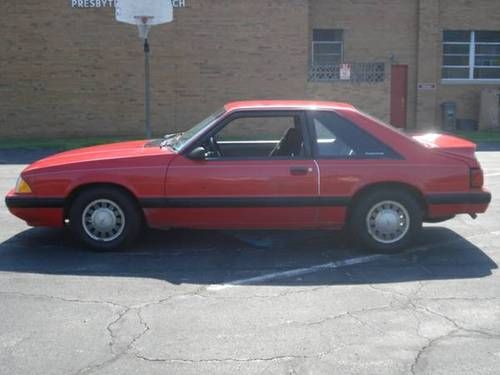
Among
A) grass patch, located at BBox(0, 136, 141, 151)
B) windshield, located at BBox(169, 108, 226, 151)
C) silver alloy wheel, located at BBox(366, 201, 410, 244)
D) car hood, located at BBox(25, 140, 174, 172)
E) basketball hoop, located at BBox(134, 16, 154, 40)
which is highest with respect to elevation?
basketball hoop, located at BBox(134, 16, 154, 40)

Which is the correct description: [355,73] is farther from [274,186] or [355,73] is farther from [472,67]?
[274,186]

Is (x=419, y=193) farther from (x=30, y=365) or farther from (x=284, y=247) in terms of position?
(x=30, y=365)

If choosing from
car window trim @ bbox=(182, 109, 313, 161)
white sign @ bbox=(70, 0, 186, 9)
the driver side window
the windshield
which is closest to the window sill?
white sign @ bbox=(70, 0, 186, 9)

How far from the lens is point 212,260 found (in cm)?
680

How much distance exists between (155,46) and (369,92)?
6.82 m

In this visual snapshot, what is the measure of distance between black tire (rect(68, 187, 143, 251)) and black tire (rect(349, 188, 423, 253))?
2.18 metres

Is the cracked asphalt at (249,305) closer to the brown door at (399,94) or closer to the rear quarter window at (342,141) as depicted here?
the rear quarter window at (342,141)

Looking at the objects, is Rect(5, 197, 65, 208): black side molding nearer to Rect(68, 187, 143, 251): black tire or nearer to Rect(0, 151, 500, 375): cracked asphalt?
Rect(68, 187, 143, 251): black tire

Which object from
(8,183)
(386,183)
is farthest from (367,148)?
(8,183)

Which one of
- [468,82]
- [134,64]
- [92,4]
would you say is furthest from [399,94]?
[92,4]

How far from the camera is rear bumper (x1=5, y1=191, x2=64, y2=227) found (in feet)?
22.6

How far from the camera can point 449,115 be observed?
22.8 metres

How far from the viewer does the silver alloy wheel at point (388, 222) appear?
695 cm

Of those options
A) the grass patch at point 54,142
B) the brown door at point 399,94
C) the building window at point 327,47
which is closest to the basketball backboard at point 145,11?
the grass patch at point 54,142
